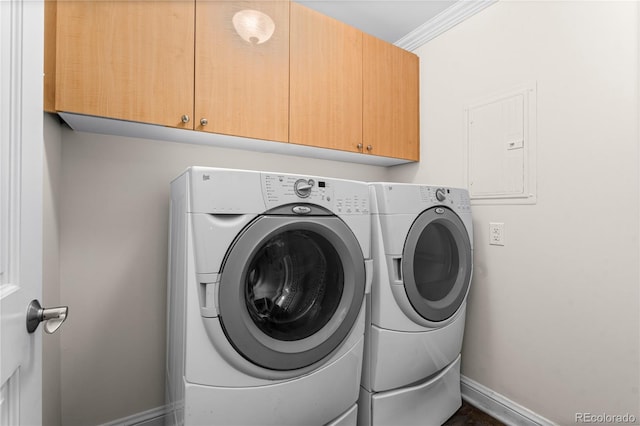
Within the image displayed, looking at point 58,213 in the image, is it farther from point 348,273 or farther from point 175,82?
point 348,273

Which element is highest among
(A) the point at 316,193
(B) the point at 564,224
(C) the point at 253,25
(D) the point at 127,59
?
(C) the point at 253,25

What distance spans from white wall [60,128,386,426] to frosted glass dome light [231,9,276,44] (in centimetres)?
64

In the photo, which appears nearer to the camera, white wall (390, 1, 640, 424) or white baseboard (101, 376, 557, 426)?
white wall (390, 1, 640, 424)

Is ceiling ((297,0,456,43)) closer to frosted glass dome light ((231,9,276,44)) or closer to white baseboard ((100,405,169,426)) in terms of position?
frosted glass dome light ((231,9,276,44))

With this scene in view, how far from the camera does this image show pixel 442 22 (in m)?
1.91

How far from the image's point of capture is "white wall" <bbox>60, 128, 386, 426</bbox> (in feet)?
4.46

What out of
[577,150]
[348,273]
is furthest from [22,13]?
[577,150]

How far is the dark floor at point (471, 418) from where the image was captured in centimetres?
156

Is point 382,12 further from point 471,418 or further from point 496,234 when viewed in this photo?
point 471,418

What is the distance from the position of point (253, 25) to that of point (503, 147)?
1469 millimetres

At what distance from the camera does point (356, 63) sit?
5.81ft

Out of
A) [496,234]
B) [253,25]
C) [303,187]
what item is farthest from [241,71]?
[496,234]

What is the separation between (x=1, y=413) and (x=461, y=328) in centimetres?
176

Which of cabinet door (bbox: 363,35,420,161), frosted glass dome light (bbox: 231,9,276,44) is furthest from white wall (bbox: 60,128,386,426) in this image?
cabinet door (bbox: 363,35,420,161)
